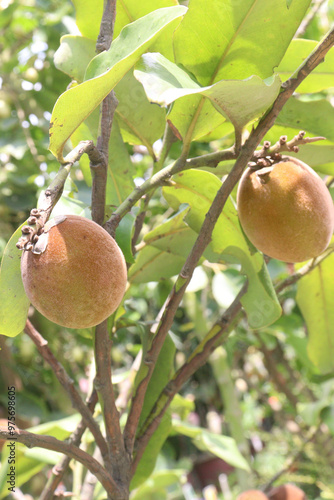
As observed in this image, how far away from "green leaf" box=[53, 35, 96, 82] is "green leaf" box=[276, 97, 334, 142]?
238mm

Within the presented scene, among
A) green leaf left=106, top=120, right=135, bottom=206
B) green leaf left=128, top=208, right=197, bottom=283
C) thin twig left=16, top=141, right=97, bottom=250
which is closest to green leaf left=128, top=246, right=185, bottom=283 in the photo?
green leaf left=128, top=208, right=197, bottom=283

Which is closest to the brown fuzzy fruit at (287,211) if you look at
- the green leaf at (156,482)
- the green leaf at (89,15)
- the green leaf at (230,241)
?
the green leaf at (230,241)

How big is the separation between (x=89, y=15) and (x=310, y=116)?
280mm

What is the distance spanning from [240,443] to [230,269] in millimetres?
424

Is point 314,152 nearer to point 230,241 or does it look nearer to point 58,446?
point 230,241

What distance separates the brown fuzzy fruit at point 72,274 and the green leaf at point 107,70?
0.21 feet

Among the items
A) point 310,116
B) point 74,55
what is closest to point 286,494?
point 310,116

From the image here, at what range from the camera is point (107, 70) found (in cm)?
38

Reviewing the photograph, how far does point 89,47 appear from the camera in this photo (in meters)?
0.62

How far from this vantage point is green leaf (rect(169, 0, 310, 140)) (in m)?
0.46

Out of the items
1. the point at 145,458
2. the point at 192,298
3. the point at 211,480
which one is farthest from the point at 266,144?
the point at 211,480

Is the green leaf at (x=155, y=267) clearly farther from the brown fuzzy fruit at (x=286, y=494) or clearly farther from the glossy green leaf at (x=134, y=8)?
the brown fuzzy fruit at (x=286, y=494)

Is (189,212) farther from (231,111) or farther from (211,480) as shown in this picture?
(211,480)

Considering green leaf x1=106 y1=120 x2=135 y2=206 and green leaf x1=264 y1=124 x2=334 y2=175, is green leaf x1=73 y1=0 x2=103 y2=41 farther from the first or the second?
green leaf x1=264 y1=124 x2=334 y2=175
